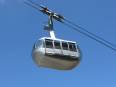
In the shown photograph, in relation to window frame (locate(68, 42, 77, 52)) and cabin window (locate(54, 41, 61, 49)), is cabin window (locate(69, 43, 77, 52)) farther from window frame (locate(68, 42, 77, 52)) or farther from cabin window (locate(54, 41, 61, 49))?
cabin window (locate(54, 41, 61, 49))

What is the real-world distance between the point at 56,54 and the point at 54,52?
456 millimetres

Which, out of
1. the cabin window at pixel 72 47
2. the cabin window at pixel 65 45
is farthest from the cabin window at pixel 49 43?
the cabin window at pixel 72 47

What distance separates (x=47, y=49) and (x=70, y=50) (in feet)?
9.01

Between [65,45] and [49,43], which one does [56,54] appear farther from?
[65,45]

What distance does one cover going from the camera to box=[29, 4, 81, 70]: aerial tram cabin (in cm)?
5319

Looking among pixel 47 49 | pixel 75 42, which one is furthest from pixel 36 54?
pixel 75 42

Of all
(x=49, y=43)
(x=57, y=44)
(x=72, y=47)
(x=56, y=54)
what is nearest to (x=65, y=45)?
(x=72, y=47)

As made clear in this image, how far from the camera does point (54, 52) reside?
5406 centimetres

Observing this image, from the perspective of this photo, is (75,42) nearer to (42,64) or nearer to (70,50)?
(70,50)

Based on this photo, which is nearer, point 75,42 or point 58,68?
point 58,68

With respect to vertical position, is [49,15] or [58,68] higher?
[49,15]

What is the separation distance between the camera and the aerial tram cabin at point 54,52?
174ft

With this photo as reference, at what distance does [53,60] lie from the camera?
5272cm

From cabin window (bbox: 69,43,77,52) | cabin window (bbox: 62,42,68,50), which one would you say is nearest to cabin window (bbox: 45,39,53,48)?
cabin window (bbox: 62,42,68,50)
